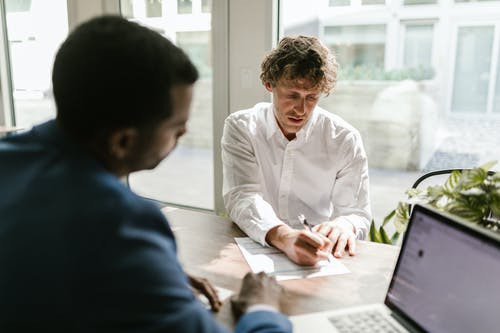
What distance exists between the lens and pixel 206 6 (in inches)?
114

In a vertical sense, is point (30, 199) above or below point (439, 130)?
above

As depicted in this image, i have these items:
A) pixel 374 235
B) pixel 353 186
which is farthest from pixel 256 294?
pixel 374 235

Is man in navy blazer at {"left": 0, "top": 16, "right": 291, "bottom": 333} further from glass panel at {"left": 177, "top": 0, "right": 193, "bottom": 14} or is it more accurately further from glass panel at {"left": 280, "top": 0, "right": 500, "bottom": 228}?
glass panel at {"left": 177, "top": 0, "right": 193, "bottom": 14}

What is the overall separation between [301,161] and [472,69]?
1.28 meters

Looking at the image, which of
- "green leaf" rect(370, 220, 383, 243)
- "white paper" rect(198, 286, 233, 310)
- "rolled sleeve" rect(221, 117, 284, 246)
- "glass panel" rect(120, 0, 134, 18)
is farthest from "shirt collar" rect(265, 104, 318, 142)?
"glass panel" rect(120, 0, 134, 18)

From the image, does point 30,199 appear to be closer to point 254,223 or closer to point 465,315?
point 465,315

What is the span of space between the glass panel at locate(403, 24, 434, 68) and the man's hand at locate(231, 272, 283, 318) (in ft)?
6.40

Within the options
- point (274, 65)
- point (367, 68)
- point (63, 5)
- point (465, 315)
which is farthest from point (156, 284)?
point (63, 5)

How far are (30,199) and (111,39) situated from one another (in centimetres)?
23

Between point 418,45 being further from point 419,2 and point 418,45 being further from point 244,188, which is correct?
point 244,188

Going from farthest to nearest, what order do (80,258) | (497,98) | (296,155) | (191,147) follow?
1. (191,147)
2. (497,98)
3. (296,155)
4. (80,258)

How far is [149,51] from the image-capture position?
23.4 inches

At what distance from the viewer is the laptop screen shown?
72 cm

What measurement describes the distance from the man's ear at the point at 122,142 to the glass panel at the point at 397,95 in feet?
7.07
